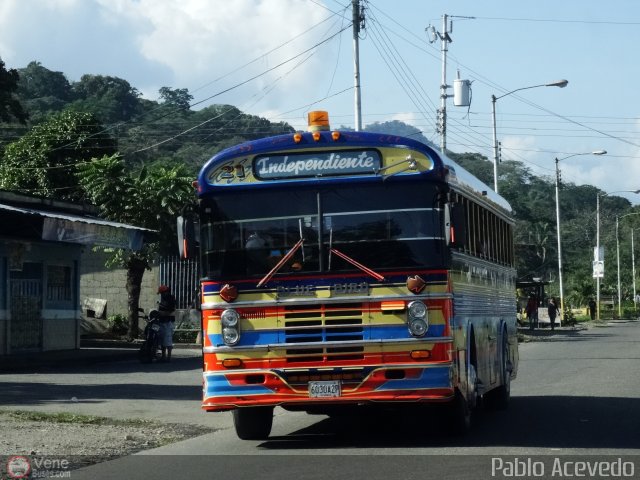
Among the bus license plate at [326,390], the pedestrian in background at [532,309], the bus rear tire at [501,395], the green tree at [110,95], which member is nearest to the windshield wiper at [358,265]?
the bus license plate at [326,390]

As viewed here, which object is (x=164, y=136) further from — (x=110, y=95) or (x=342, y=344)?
(x=342, y=344)

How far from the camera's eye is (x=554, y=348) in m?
37.4

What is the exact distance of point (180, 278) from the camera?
44.8 m

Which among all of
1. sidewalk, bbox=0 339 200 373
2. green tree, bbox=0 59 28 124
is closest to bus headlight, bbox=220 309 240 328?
sidewalk, bbox=0 339 200 373

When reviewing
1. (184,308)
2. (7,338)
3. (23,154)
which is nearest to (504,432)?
(7,338)

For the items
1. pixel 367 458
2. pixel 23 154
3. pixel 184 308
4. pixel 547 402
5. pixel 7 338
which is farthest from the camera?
pixel 23 154

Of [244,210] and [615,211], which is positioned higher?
[615,211]

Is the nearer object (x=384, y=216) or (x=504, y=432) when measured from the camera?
(x=384, y=216)

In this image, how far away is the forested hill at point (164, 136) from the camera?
5266cm

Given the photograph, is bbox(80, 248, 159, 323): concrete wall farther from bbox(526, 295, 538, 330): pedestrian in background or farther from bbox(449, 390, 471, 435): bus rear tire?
bbox(449, 390, 471, 435): bus rear tire

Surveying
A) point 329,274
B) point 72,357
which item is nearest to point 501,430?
point 329,274

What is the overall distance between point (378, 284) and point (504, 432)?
281 centimetres

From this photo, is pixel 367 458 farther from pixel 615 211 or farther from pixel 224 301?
pixel 615 211

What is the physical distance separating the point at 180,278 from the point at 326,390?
33132mm
